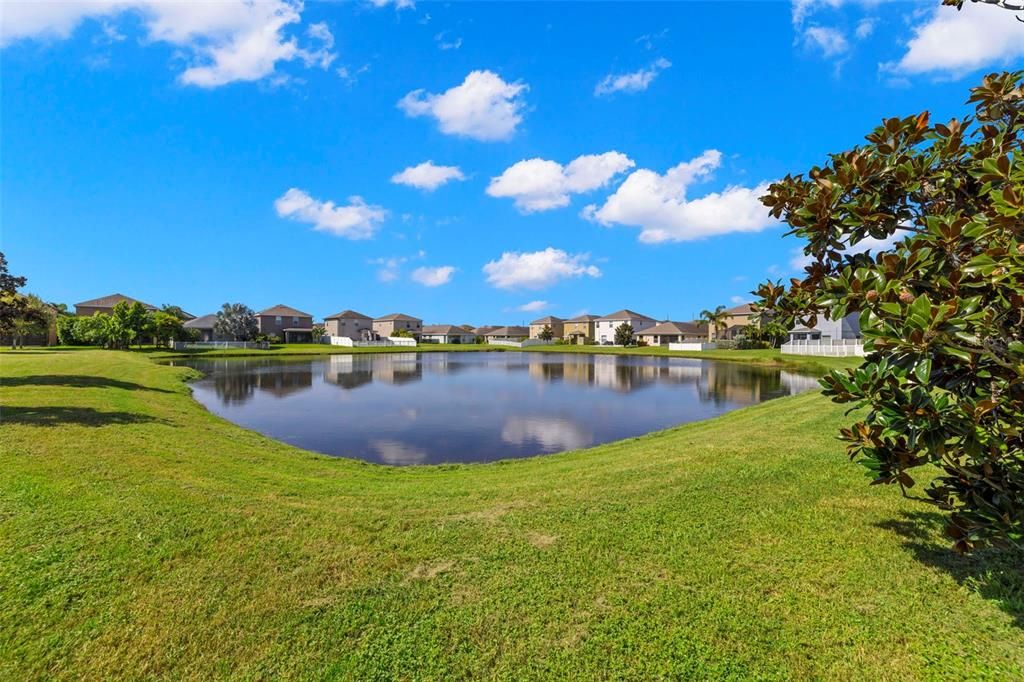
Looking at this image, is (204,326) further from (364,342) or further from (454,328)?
(454,328)

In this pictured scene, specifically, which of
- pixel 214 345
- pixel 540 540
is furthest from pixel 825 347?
pixel 214 345

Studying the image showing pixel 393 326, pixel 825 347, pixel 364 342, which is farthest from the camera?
pixel 393 326

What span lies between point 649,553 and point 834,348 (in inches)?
2294

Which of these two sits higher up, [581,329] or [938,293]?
[581,329]

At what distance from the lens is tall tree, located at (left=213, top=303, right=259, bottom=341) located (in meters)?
78.1

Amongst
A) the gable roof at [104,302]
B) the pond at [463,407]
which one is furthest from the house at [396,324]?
the pond at [463,407]

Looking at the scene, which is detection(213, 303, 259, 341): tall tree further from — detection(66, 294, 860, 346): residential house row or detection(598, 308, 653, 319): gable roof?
detection(598, 308, 653, 319): gable roof

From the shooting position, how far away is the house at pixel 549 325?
423 feet

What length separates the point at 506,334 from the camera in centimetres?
13500

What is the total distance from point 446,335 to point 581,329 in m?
33.8

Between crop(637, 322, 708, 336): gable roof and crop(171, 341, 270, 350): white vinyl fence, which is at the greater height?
crop(637, 322, 708, 336): gable roof

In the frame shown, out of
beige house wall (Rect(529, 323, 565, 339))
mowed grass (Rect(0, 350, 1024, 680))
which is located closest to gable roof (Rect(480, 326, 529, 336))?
beige house wall (Rect(529, 323, 565, 339))

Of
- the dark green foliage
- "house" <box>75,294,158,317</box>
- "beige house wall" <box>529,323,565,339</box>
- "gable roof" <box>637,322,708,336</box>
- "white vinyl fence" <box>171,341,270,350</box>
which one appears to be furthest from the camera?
"beige house wall" <box>529,323,565,339</box>

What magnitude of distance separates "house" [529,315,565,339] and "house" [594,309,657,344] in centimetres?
1562
